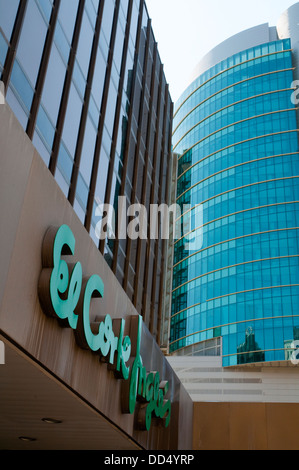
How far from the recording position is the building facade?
30.9ft

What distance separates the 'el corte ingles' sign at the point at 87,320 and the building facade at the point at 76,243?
0.03m

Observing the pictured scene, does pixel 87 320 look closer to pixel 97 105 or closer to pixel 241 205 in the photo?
pixel 97 105

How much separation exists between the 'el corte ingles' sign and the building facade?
30 millimetres

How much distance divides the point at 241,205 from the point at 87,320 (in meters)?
63.3

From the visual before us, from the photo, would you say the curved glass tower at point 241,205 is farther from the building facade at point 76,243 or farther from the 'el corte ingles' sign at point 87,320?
the 'el corte ingles' sign at point 87,320

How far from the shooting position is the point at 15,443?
15781 millimetres

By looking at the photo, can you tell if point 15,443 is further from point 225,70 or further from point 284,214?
point 225,70

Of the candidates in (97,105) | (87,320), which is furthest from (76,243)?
(97,105)

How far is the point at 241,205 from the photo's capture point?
73.1 meters

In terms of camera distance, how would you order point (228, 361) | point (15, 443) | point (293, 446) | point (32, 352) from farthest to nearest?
point (228, 361) → point (293, 446) → point (15, 443) → point (32, 352)

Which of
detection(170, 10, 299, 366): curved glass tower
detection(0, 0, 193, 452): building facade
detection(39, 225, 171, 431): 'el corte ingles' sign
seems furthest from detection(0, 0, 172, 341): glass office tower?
detection(170, 10, 299, 366): curved glass tower

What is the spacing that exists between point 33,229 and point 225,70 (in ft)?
261

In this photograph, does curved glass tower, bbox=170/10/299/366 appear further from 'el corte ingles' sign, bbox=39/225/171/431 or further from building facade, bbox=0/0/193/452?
'el corte ingles' sign, bbox=39/225/171/431

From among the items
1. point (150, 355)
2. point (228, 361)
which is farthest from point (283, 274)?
point (150, 355)
